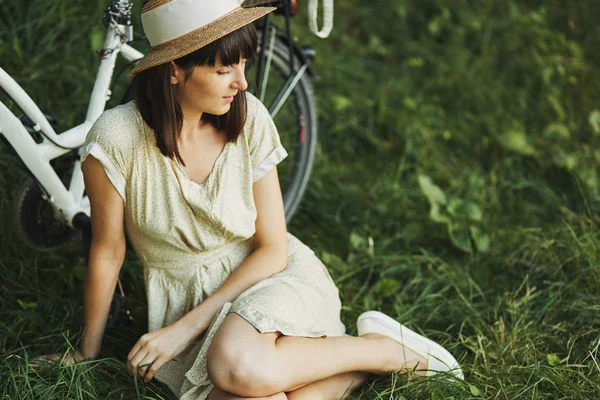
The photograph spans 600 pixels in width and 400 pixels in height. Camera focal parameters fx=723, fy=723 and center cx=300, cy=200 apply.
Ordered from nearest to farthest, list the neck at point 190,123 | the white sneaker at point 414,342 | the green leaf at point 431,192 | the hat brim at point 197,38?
the hat brim at point 197,38 → the neck at point 190,123 → the white sneaker at point 414,342 → the green leaf at point 431,192

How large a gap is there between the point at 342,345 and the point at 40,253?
4.26ft

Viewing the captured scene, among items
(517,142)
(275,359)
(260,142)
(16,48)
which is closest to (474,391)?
(275,359)

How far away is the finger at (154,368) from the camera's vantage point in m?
2.13

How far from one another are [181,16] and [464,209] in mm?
1735

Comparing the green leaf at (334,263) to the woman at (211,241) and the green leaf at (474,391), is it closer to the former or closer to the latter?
the woman at (211,241)

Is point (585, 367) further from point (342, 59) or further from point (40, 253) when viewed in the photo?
Answer: point (342, 59)

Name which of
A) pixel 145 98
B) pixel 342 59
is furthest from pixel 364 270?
pixel 342 59

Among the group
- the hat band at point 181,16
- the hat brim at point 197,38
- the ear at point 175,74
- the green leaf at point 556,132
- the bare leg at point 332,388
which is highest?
the hat band at point 181,16

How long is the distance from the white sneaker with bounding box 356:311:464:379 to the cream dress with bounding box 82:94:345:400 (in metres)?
0.11

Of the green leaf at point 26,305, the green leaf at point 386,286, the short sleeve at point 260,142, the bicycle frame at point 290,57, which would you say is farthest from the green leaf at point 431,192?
the green leaf at point 26,305

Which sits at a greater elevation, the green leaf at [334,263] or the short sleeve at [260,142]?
the short sleeve at [260,142]

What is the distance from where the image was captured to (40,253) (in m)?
2.81

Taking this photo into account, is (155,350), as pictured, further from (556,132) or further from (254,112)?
(556,132)

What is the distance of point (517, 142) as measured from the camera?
12.5ft
